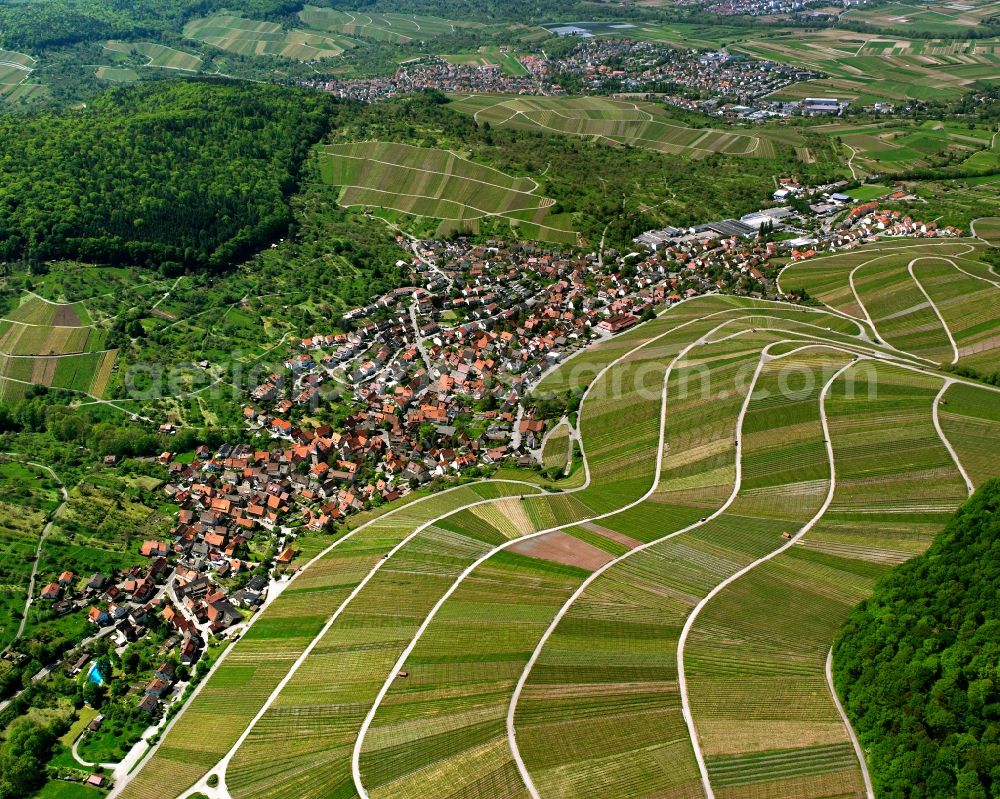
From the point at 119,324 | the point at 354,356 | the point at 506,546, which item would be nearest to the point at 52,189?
the point at 119,324

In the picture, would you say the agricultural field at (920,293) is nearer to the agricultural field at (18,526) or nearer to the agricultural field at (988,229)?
the agricultural field at (988,229)

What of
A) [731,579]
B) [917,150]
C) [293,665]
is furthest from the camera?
[917,150]

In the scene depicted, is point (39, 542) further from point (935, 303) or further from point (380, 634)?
point (935, 303)

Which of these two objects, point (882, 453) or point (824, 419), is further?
point (824, 419)

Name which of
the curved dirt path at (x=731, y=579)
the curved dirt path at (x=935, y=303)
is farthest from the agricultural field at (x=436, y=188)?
the curved dirt path at (x=731, y=579)

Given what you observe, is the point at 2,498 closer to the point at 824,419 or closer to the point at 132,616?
the point at 132,616

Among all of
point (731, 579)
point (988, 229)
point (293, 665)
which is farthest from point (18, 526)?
point (988, 229)
